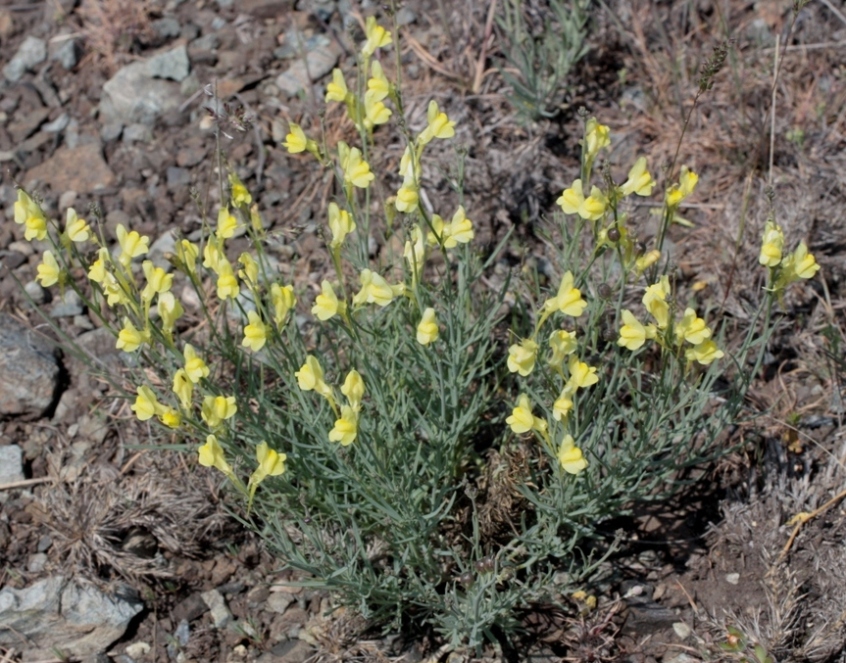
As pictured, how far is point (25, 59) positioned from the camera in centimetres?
521

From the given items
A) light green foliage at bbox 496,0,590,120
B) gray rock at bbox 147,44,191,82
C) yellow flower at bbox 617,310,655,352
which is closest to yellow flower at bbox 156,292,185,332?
yellow flower at bbox 617,310,655,352

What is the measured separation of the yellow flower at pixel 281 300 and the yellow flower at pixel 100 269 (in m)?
0.50

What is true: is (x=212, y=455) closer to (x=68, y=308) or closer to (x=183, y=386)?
(x=183, y=386)

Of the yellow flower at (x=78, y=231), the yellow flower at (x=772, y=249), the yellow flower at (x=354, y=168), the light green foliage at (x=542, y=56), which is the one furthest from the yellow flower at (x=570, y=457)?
the light green foliage at (x=542, y=56)

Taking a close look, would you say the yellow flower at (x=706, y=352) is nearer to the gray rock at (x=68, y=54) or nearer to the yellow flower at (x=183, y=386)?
the yellow flower at (x=183, y=386)

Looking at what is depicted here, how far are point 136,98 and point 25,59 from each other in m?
0.75

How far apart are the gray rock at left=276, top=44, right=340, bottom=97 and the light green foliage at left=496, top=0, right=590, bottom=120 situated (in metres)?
0.87

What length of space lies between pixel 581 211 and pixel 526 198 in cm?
169

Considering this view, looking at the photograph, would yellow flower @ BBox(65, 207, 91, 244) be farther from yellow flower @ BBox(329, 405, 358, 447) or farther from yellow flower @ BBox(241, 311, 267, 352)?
yellow flower @ BBox(329, 405, 358, 447)

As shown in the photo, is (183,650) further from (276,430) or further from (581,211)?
(581,211)

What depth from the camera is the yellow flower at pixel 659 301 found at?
261 centimetres

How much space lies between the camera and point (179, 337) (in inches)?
158

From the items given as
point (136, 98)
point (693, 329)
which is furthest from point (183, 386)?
point (136, 98)

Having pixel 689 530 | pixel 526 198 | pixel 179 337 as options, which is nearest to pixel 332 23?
pixel 526 198
